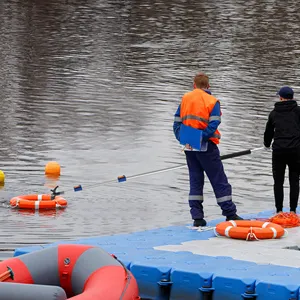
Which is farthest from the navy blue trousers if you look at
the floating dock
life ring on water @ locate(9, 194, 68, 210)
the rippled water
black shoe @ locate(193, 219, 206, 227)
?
life ring on water @ locate(9, 194, 68, 210)

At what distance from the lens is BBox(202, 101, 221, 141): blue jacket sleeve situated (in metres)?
12.8

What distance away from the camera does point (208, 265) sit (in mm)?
11023

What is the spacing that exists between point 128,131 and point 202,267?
33.9 ft

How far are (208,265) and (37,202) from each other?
4619 millimetres

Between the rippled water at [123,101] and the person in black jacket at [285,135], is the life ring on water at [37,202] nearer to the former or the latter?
the rippled water at [123,101]

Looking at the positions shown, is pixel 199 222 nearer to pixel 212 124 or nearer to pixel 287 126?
pixel 212 124

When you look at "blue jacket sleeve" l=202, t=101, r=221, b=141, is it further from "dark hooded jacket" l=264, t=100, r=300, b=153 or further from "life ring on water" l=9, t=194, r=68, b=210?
"life ring on water" l=9, t=194, r=68, b=210

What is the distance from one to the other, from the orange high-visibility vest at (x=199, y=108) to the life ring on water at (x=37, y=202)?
303cm

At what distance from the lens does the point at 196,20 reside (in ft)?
145

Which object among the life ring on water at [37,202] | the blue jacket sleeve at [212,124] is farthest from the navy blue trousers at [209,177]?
the life ring on water at [37,202]

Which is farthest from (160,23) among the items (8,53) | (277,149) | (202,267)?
(202,267)

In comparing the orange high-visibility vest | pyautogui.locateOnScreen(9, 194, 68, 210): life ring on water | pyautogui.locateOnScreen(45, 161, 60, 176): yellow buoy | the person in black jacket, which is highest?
the orange high-visibility vest

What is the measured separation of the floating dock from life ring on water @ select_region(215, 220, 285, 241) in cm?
7

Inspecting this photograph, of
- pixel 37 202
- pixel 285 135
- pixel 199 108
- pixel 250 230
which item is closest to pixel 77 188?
pixel 37 202
